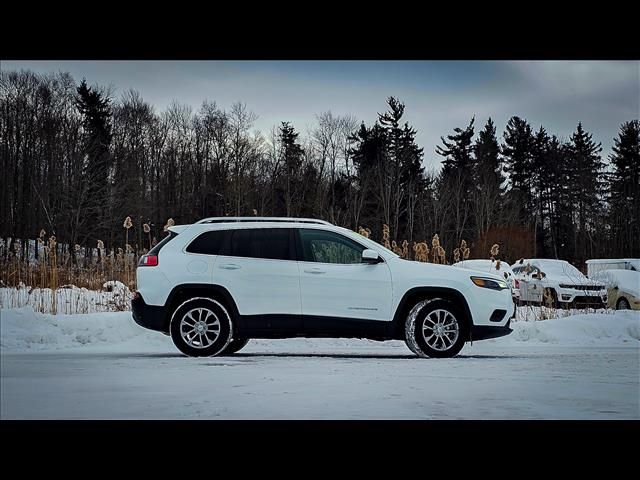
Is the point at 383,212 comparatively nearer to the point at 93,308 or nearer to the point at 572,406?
the point at 93,308

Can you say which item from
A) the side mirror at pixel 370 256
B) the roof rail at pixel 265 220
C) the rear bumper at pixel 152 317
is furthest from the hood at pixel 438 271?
the rear bumper at pixel 152 317

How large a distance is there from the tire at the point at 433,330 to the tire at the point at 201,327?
7.35ft

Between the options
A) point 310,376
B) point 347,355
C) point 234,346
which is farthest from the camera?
point 234,346

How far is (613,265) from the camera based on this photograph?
17.2 m

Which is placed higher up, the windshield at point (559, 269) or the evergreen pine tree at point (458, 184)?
the evergreen pine tree at point (458, 184)

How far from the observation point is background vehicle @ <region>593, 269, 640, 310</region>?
14.8 metres

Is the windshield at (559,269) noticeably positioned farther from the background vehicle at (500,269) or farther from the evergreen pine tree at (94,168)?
the evergreen pine tree at (94,168)

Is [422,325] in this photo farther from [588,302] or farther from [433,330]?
[588,302]

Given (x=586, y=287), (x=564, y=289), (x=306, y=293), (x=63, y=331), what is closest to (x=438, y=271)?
(x=306, y=293)

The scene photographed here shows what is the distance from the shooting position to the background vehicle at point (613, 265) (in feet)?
54.4

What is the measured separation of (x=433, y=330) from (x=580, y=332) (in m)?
3.70

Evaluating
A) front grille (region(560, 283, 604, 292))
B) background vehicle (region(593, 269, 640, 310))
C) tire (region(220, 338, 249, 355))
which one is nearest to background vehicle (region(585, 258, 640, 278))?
background vehicle (region(593, 269, 640, 310))

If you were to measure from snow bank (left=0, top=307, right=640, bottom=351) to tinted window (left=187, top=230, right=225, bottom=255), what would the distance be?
1.79 m

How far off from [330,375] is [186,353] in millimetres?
2157
